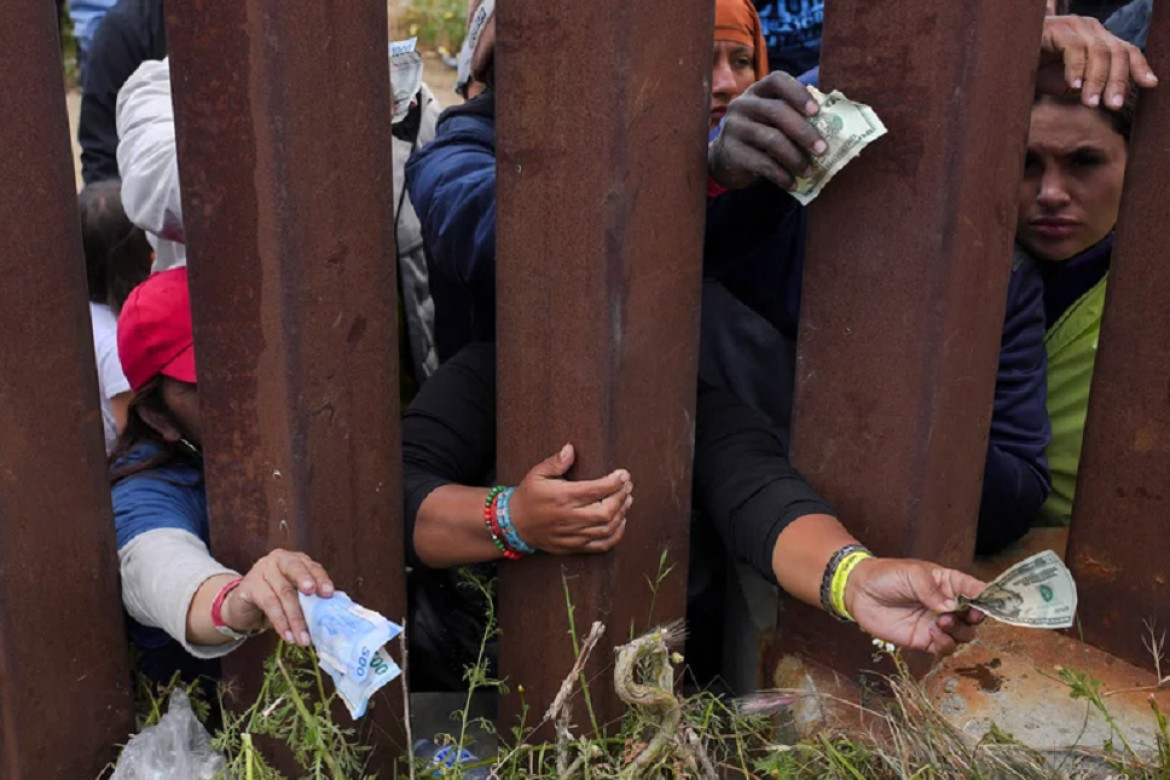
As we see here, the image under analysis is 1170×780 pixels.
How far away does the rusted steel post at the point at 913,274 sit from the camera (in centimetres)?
205

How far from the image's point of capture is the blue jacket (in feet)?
8.38

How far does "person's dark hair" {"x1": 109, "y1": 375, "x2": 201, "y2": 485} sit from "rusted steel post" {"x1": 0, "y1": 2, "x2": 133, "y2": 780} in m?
0.38

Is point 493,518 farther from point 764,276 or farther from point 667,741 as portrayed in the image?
point 764,276

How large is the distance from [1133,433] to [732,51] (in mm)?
1233

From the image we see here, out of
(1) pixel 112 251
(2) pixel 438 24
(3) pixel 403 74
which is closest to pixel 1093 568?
(3) pixel 403 74

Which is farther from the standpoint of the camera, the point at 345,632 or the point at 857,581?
the point at 857,581

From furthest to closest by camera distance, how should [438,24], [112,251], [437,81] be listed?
1. [438,24]
2. [437,81]
3. [112,251]

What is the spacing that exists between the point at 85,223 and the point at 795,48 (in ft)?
6.11

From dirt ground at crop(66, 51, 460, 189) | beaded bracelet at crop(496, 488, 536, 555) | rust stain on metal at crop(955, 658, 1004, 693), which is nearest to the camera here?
beaded bracelet at crop(496, 488, 536, 555)

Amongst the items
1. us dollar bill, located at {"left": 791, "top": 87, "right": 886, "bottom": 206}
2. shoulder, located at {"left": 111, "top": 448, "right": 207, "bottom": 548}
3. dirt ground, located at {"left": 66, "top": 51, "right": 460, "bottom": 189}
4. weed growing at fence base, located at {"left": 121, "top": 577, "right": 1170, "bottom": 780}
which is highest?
us dollar bill, located at {"left": 791, "top": 87, "right": 886, "bottom": 206}

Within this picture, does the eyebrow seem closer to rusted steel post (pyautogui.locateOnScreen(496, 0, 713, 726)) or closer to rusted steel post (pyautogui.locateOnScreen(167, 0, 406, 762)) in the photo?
rusted steel post (pyautogui.locateOnScreen(496, 0, 713, 726))

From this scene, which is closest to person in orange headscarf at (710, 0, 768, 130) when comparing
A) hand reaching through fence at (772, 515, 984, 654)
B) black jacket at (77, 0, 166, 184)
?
hand reaching through fence at (772, 515, 984, 654)

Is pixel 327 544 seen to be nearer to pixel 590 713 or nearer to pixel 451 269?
pixel 590 713

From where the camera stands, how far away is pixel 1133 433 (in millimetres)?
2402
